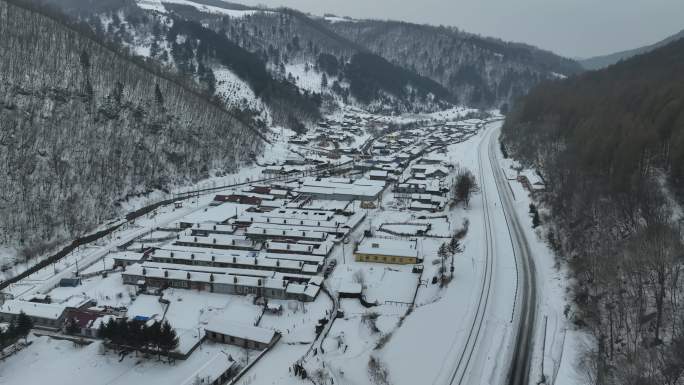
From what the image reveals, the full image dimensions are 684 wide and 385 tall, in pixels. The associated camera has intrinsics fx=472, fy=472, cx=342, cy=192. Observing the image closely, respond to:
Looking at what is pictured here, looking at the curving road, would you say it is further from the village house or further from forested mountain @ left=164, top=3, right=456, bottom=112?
forested mountain @ left=164, top=3, right=456, bottom=112

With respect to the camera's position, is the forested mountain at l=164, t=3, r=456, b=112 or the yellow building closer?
the yellow building

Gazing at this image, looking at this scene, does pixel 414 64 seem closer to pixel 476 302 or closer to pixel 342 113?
pixel 342 113

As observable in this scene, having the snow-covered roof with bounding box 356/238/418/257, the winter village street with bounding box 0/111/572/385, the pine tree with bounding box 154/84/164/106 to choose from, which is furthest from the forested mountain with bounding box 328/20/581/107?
the snow-covered roof with bounding box 356/238/418/257

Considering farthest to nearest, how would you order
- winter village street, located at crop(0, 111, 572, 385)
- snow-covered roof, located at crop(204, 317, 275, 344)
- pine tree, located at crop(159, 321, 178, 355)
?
snow-covered roof, located at crop(204, 317, 275, 344), pine tree, located at crop(159, 321, 178, 355), winter village street, located at crop(0, 111, 572, 385)

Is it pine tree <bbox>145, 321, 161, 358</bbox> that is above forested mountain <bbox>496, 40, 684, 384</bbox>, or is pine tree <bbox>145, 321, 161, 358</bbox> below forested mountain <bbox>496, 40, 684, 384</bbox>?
below

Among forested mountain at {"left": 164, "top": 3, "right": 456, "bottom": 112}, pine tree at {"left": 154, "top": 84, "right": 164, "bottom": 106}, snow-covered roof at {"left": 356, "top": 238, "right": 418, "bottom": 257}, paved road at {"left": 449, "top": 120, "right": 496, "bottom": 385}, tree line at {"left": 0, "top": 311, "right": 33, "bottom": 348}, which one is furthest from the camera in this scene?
forested mountain at {"left": 164, "top": 3, "right": 456, "bottom": 112}

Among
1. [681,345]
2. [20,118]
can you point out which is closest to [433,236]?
[681,345]
